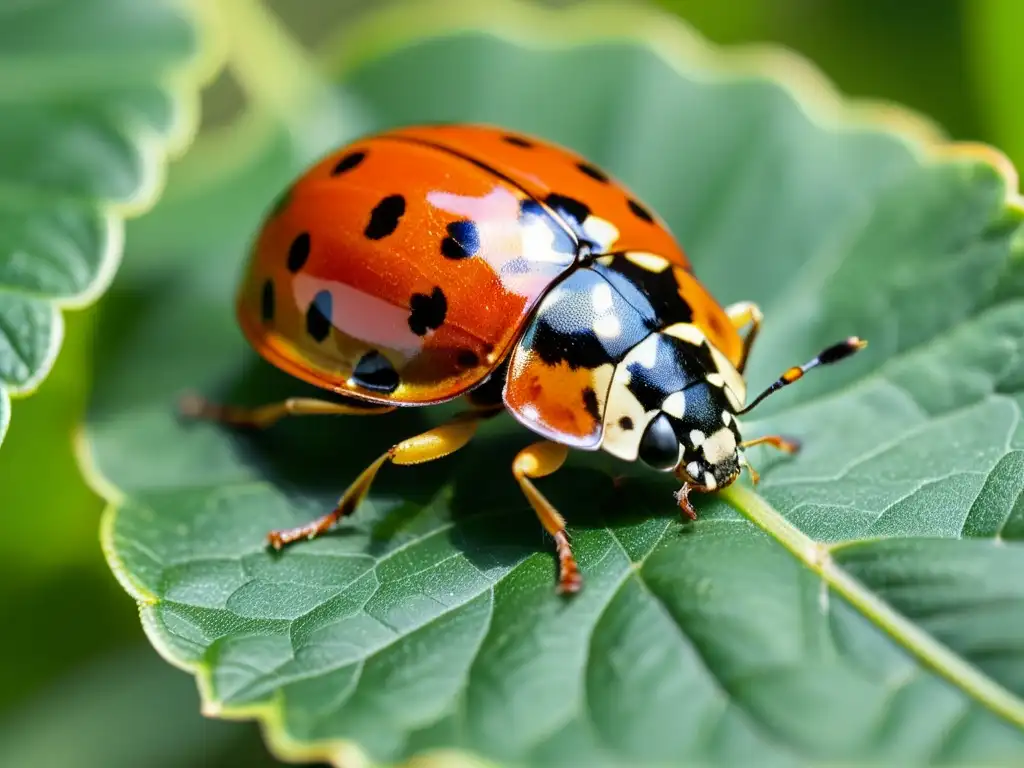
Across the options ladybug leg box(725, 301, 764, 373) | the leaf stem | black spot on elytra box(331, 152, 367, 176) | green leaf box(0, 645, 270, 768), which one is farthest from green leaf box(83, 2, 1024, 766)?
green leaf box(0, 645, 270, 768)

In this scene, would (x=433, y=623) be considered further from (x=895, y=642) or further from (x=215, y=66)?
(x=215, y=66)

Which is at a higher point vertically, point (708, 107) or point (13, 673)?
point (708, 107)

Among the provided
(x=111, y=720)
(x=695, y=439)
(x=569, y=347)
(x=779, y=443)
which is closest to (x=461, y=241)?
(x=569, y=347)

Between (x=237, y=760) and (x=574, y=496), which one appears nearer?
(x=574, y=496)

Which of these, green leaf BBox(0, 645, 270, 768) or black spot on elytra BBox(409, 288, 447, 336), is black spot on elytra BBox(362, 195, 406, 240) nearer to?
black spot on elytra BBox(409, 288, 447, 336)

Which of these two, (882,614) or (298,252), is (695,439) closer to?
(882,614)

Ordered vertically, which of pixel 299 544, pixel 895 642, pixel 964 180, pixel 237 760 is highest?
pixel 964 180

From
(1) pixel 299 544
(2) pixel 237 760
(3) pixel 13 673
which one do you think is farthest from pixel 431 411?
(3) pixel 13 673

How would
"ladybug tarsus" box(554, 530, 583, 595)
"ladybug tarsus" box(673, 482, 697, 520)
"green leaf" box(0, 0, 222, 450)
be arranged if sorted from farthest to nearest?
"green leaf" box(0, 0, 222, 450)
"ladybug tarsus" box(673, 482, 697, 520)
"ladybug tarsus" box(554, 530, 583, 595)
